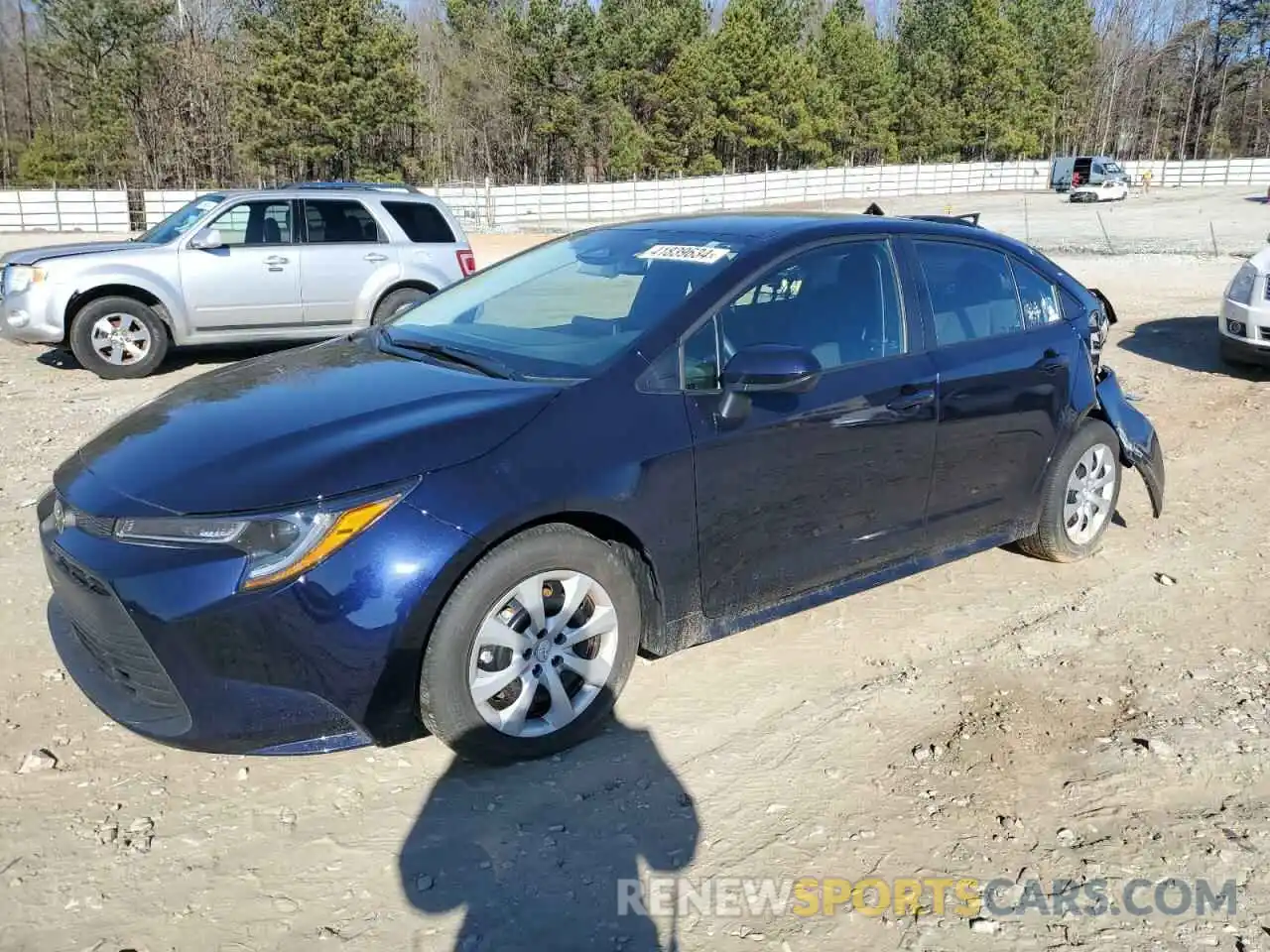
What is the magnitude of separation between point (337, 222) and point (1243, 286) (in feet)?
27.1

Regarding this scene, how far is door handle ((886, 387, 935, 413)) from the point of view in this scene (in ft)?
13.2

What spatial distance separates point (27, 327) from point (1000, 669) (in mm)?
8499

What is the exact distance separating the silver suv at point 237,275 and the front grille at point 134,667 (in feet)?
21.6

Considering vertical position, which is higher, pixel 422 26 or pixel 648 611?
pixel 422 26

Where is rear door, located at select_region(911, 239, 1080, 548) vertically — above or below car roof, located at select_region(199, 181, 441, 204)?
below

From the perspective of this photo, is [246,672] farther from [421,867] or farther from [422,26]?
[422,26]

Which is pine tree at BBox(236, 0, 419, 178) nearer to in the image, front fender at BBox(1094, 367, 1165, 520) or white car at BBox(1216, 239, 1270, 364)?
white car at BBox(1216, 239, 1270, 364)

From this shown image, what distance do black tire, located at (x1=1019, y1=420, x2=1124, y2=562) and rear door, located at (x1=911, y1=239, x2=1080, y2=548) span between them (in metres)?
0.11

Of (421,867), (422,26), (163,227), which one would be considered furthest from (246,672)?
(422,26)

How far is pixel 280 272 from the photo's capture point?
970 cm

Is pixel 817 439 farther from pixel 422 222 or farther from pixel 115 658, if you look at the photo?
pixel 422 222

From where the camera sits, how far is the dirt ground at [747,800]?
2.65 meters

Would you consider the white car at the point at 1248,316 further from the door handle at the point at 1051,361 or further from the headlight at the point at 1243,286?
the door handle at the point at 1051,361

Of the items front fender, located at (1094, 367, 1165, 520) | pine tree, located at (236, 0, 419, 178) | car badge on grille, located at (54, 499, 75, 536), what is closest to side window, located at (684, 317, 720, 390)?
car badge on grille, located at (54, 499, 75, 536)
